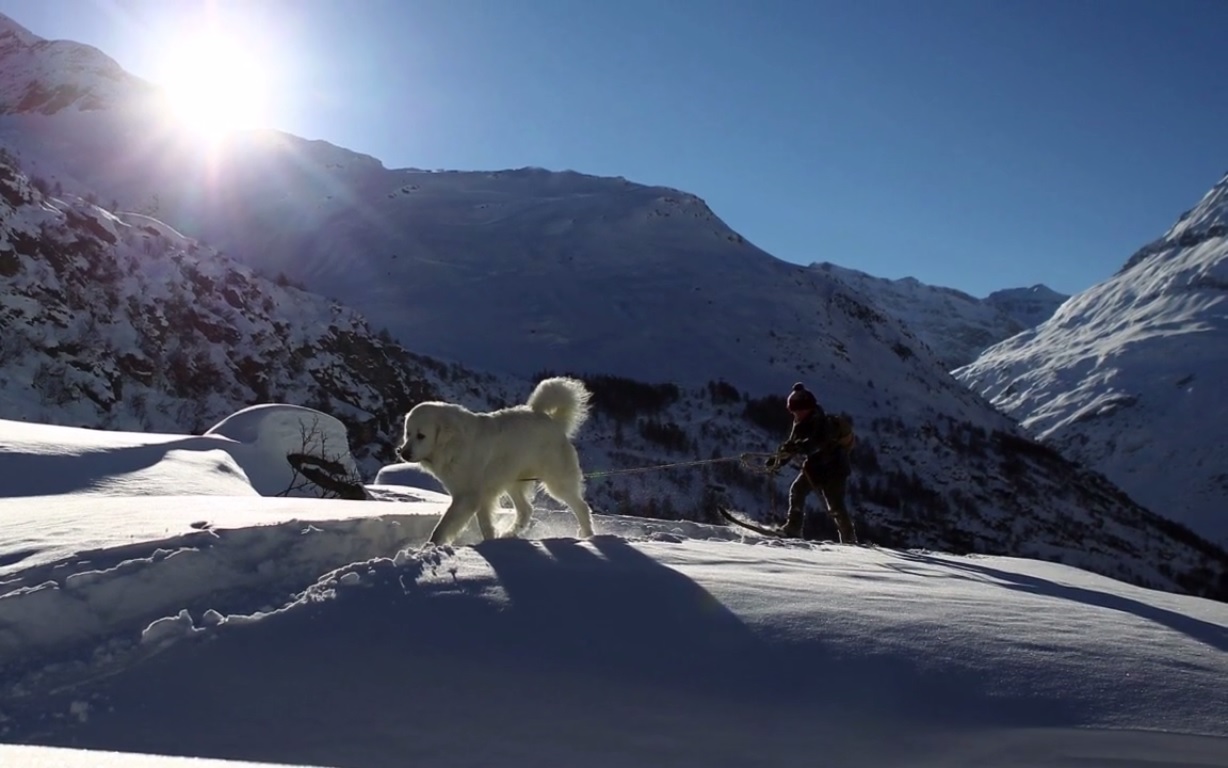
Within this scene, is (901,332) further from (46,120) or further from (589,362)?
(46,120)

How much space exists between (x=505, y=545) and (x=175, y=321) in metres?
22.8

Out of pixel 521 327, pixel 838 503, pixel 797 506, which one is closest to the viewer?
pixel 838 503

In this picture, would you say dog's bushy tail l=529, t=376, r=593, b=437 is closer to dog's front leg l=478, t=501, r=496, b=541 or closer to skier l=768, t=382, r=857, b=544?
dog's front leg l=478, t=501, r=496, b=541

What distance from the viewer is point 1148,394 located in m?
140

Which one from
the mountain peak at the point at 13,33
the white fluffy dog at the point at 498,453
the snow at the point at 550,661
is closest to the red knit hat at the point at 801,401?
the white fluffy dog at the point at 498,453

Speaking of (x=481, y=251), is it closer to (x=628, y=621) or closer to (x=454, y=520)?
(x=454, y=520)

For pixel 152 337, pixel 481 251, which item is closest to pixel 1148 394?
pixel 481 251

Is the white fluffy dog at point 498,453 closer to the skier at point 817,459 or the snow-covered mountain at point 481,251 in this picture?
the skier at point 817,459

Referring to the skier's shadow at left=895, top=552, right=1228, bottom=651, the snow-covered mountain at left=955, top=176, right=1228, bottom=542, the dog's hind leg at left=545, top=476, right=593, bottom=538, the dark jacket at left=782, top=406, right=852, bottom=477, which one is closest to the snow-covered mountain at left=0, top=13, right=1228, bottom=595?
the dog's hind leg at left=545, top=476, right=593, bottom=538

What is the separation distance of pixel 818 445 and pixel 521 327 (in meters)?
51.6

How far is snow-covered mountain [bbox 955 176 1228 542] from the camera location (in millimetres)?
115875

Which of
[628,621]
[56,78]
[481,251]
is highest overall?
[56,78]

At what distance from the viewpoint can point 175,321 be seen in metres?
24.3

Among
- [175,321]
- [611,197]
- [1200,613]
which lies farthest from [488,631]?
[611,197]
